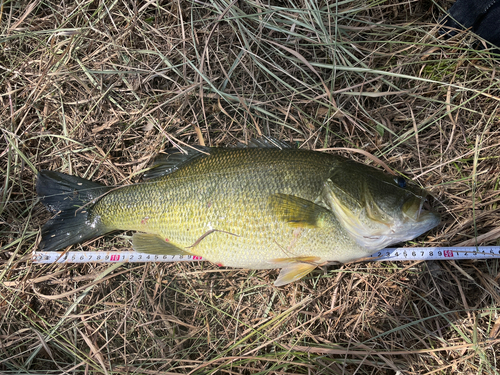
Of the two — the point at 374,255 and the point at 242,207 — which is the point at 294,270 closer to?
the point at 242,207

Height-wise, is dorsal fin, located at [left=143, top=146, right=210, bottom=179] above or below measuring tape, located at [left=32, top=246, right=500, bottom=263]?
above

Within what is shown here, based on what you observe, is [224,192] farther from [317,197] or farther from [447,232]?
[447,232]

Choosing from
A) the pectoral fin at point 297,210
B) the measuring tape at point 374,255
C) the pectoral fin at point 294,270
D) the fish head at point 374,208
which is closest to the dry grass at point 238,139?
the measuring tape at point 374,255

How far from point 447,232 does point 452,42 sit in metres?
1.65

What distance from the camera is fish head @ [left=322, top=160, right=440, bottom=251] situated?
6.38 feet

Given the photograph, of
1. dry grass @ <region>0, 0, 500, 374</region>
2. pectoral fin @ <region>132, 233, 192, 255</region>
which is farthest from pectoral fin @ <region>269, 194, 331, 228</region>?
pectoral fin @ <region>132, 233, 192, 255</region>

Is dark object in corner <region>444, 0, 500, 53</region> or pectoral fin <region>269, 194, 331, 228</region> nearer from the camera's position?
Answer: pectoral fin <region>269, 194, 331, 228</region>

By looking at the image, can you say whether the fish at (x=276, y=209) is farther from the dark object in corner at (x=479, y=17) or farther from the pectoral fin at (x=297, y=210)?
the dark object in corner at (x=479, y=17)

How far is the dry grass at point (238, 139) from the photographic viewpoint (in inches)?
92.4

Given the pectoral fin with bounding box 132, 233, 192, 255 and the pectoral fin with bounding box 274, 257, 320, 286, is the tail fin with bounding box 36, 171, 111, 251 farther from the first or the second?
the pectoral fin with bounding box 274, 257, 320, 286

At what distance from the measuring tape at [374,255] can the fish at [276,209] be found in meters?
0.27

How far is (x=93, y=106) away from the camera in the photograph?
2611 millimetres

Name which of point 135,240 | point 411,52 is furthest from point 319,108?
point 135,240

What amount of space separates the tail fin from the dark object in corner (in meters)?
3.31
